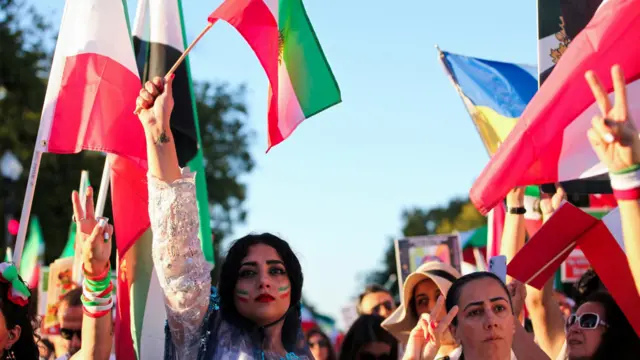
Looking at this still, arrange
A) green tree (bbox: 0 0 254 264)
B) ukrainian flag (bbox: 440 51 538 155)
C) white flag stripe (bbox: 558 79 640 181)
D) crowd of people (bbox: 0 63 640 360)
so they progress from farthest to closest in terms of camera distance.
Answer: green tree (bbox: 0 0 254 264) → ukrainian flag (bbox: 440 51 538 155) → white flag stripe (bbox: 558 79 640 181) → crowd of people (bbox: 0 63 640 360)

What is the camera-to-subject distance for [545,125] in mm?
4723

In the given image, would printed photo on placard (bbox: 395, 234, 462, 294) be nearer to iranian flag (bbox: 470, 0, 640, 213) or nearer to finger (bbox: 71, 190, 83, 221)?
iranian flag (bbox: 470, 0, 640, 213)

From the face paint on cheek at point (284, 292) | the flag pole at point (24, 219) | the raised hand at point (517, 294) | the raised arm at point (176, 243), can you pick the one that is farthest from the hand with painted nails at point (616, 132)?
the flag pole at point (24, 219)

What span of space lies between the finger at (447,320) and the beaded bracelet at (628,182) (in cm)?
89

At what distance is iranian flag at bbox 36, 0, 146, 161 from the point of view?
559 cm

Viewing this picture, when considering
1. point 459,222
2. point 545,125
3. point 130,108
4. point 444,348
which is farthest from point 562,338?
point 459,222

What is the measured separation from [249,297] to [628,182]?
1.54m

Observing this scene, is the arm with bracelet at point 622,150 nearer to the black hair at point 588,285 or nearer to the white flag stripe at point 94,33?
the black hair at point 588,285

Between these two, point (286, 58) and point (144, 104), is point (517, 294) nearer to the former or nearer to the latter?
point (286, 58)

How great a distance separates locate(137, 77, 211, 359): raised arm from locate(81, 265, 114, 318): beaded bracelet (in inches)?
24.3

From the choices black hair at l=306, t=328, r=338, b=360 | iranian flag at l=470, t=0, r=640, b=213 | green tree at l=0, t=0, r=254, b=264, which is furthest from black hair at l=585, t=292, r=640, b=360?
green tree at l=0, t=0, r=254, b=264

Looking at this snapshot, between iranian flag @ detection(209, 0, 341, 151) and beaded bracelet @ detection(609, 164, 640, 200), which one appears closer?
beaded bracelet @ detection(609, 164, 640, 200)

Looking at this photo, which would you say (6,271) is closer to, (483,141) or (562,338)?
(562,338)

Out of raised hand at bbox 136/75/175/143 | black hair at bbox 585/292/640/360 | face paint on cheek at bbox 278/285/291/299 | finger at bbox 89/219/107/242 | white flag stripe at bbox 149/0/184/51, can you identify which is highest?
white flag stripe at bbox 149/0/184/51
